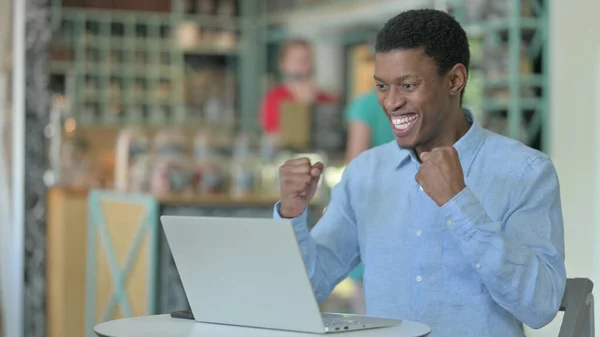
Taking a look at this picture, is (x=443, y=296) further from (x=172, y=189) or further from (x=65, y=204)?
(x=65, y=204)

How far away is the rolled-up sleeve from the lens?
1781 millimetres

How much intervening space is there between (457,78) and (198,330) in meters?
0.71

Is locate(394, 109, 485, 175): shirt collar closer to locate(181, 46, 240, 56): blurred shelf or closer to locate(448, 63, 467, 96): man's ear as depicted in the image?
locate(448, 63, 467, 96): man's ear

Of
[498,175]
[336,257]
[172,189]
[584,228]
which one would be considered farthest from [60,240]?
[498,175]

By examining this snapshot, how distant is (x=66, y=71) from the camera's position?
354 inches

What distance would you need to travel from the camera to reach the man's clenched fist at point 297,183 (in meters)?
1.99

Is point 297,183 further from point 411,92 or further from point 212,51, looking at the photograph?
point 212,51

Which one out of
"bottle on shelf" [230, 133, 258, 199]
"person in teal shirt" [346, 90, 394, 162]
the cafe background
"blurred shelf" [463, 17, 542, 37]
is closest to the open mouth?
the cafe background

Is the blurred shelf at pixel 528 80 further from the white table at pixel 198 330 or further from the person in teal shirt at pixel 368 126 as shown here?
the white table at pixel 198 330

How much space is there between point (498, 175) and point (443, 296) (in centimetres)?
25

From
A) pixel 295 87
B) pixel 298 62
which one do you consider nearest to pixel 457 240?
pixel 298 62

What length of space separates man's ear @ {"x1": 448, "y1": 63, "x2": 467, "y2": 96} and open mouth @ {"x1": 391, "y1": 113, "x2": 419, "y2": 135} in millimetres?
101

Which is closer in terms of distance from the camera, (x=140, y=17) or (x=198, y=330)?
(x=198, y=330)

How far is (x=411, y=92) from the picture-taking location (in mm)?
1950
